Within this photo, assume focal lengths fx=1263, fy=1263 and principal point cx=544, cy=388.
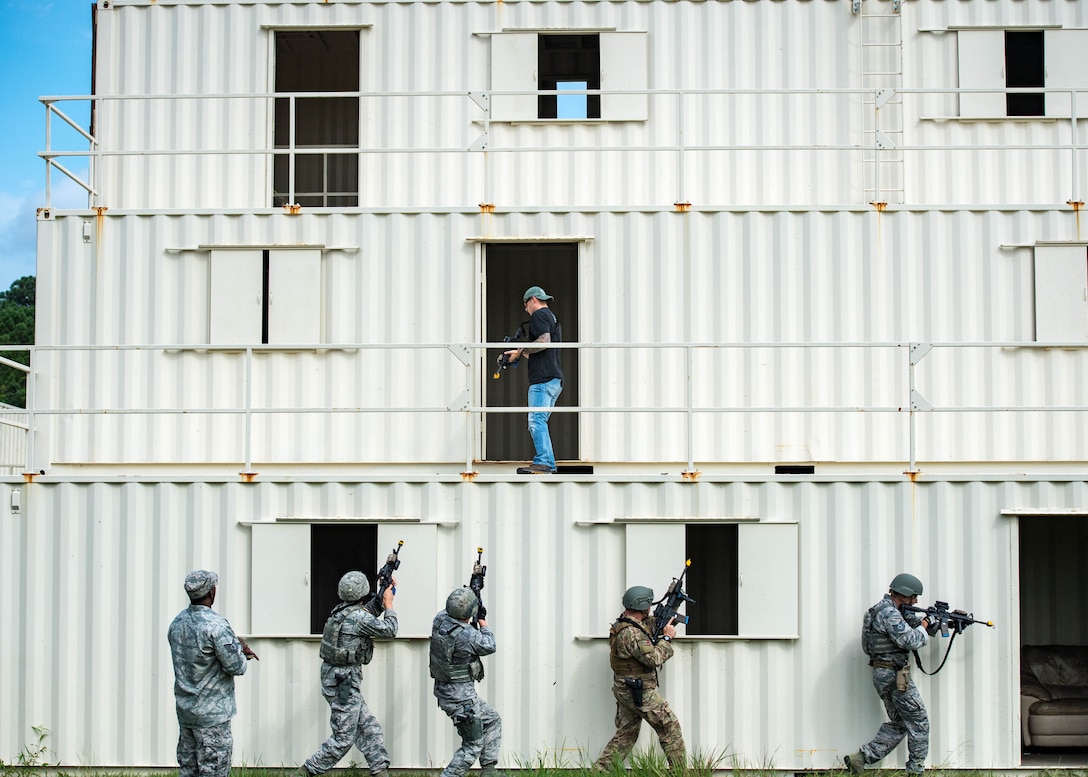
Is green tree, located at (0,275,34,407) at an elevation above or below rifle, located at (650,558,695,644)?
above

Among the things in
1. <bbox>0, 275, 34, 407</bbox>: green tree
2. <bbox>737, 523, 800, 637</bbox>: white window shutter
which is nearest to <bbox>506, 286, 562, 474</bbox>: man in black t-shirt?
<bbox>737, 523, 800, 637</bbox>: white window shutter

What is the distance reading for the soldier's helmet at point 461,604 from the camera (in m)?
10.6

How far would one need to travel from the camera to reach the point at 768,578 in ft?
38.2

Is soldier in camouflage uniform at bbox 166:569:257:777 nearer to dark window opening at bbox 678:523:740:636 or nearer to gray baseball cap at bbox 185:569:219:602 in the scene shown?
gray baseball cap at bbox 185:569:219:602

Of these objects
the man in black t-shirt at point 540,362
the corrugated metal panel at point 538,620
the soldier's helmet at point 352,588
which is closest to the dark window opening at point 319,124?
the man in black t-shirt at point 540,362

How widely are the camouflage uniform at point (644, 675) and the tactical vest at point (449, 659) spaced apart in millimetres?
1242

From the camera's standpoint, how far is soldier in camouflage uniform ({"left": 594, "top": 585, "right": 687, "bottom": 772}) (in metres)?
10.9

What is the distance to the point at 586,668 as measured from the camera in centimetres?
1162

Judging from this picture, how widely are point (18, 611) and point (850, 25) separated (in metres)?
11.3

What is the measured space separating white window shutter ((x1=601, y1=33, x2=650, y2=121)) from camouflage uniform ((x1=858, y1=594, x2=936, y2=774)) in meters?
6.90

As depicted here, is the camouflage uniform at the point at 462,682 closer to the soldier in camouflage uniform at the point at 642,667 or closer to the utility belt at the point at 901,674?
the soldier in camouflage uniform at the point at 642,667

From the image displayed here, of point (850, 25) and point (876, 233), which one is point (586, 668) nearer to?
point (876, 233)

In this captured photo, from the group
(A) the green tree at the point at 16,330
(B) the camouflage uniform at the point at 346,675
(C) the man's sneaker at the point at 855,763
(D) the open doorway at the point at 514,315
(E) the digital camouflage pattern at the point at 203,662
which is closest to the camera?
(E) the digital camouflage pattern at the point at 203,662

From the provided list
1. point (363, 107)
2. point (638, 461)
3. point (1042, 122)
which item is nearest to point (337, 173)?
point (363, 107)
